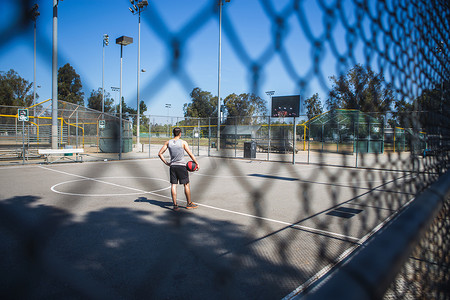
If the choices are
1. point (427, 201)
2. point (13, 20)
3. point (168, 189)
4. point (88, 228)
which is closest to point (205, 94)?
point (13, 20)

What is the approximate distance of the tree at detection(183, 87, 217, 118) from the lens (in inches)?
44.7

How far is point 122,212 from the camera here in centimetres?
497

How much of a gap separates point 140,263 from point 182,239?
81 cm

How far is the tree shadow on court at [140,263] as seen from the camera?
8.17 feet

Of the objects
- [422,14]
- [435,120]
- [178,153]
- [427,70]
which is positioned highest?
[422,14]

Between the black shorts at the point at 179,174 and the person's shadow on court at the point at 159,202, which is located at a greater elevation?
the black shorts at the point at 179,174

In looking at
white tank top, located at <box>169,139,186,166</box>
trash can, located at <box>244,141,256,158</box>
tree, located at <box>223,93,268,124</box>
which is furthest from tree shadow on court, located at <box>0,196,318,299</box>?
trash can, located at <box>244,141,256,158</box>

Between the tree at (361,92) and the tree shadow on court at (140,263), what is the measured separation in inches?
66.1

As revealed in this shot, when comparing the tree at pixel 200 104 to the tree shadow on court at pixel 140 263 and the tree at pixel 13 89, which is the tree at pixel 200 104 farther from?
the tree shadow on court at pixel 140 263

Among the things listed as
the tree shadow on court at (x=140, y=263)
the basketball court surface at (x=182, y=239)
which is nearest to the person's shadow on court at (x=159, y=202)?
the basketball court surface at (x=182, y=239)

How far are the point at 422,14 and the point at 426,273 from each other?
2227mm

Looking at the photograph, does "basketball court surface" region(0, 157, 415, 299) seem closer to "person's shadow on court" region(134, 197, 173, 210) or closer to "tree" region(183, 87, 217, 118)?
"person's shadow on court" region(134, 197, 173, 210)

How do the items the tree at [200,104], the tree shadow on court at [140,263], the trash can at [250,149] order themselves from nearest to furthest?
the tree at [200,104]
the tree shadow on court at [140,263]
the trash can at [250,149]

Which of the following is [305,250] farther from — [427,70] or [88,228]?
[88,228]
